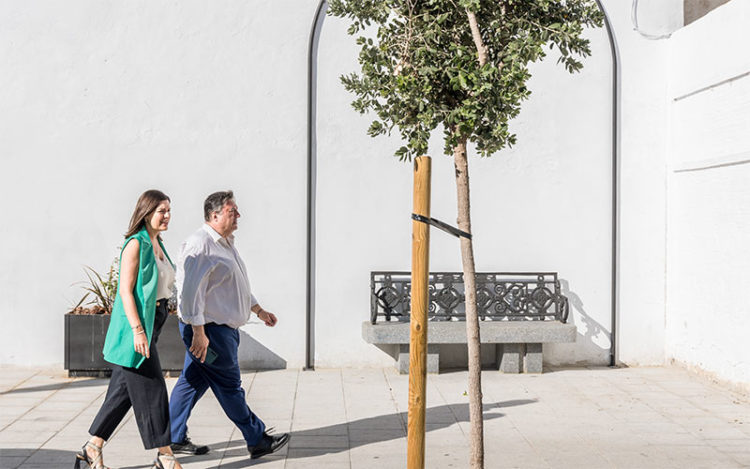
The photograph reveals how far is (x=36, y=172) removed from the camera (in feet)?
31.3

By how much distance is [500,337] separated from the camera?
9.32 metres

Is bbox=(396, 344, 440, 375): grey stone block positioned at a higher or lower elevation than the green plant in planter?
lower

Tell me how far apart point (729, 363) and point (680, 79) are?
297cm

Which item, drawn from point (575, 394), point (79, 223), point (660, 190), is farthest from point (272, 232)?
point (660, 190)

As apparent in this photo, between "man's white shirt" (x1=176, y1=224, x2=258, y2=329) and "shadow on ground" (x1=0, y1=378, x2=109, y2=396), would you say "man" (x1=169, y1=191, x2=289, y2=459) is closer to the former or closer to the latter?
"man's white shirt" (x1=176, y1=224, x2=258, y2=329)

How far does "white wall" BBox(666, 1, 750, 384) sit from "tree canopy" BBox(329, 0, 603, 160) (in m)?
4.35

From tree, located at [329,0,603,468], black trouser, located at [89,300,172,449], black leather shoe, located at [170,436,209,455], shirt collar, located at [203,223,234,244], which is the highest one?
tree, located at [329,0,603,468]

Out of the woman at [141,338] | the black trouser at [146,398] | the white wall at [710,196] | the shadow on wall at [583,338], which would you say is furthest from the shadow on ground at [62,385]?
the white wall at [710,196]

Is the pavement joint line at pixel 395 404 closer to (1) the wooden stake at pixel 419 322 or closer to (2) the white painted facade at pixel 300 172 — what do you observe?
(2) the white painted facade at pixel 300 172

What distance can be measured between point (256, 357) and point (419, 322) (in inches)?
212

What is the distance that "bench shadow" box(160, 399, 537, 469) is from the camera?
20.9 ft

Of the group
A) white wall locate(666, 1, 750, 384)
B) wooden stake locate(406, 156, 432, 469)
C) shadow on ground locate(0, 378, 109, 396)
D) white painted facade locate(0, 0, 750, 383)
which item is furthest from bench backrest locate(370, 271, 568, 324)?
wooden stake locate(406, 156, 432, 469)

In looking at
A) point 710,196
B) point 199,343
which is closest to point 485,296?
point 710,196

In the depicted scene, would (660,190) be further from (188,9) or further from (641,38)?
(188,9)
